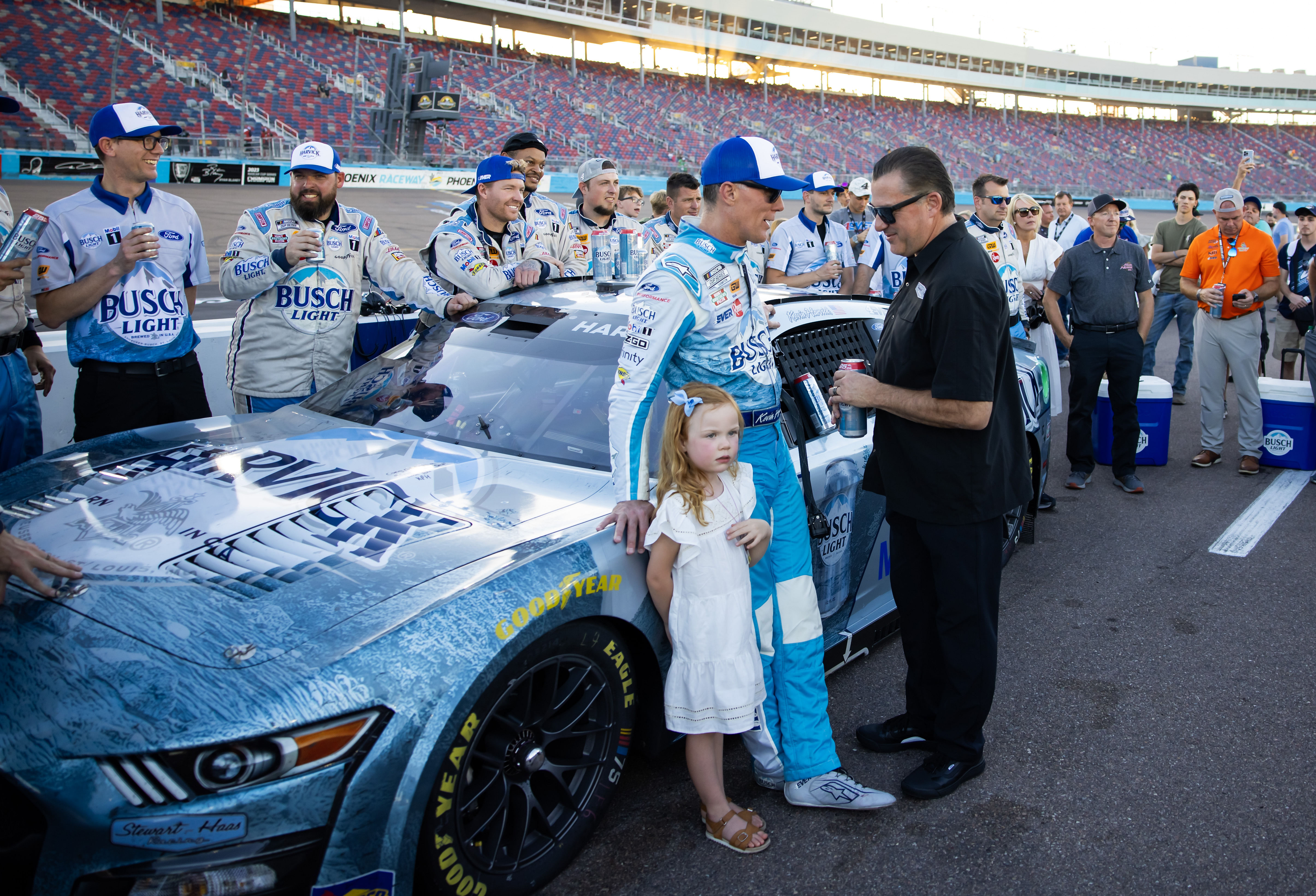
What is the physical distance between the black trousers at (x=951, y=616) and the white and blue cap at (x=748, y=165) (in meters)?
1.06

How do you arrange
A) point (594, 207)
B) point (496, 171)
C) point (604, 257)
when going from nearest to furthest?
A: 1. point (604, 257)
2. point (496, 171)
3. point (594, 207)

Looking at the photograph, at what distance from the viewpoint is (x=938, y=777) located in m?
2.71

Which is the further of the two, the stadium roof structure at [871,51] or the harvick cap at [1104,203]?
the stadium roof structure at [871,51]

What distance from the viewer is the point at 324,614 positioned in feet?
6.38

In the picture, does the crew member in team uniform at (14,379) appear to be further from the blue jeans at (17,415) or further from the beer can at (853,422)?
the beer can at (853,422)

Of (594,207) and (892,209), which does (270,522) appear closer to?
(892,209)

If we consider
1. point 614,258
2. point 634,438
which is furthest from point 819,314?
point 634,438

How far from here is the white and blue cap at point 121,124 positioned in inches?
141

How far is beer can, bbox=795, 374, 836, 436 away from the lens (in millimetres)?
2951

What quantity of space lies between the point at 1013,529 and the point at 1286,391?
3.13 metres

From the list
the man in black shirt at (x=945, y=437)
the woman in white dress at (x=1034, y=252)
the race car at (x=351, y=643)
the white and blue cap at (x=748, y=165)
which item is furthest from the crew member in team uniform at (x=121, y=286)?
the woman in white dress at (x=1034, y=252)

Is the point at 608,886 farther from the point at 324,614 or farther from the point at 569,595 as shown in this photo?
the point at 324,614

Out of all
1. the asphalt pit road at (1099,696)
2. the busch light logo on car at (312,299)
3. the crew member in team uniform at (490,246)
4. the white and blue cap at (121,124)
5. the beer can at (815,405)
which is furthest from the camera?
the busch light logo on car at (312,299)

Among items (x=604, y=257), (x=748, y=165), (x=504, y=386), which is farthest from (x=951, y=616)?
(x=604, y=257)
